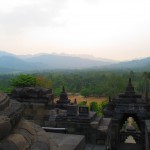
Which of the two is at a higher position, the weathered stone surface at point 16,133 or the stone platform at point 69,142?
the weathered stone surface at point 16,133

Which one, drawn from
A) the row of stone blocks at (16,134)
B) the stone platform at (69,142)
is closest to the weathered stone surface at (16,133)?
the row of stone blocks at (16,134)

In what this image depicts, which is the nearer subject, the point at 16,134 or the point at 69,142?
the point at 16,134

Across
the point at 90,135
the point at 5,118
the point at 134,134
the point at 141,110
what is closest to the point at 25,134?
the point at 5,118

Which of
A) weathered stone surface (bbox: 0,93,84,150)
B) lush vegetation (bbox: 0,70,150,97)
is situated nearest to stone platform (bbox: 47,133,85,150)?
weathered stone surface (bbox: 0,93,84,150)

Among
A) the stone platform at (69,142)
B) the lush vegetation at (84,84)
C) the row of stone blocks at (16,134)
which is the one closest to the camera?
the row of stone blocks at (16,134)

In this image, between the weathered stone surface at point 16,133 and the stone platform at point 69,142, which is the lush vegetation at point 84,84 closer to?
the stone platform at point 69,142

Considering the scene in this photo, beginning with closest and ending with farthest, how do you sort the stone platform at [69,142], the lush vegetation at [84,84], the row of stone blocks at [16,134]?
the row of stone blocks at [16,134]
the stone platform at [69,142]
the lush vegetation at [84,84]

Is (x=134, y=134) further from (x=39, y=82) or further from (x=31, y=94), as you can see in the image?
(x=39, y=82)

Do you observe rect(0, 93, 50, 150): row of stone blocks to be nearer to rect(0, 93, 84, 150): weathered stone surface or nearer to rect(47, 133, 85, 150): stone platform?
rect(0, 93, 84, 150): weathered stone surface

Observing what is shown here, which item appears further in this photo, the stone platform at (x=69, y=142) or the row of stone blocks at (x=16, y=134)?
the stone platform at (x=69, y=142)

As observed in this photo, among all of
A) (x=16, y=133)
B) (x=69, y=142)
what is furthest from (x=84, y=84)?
(x=16, y=133)

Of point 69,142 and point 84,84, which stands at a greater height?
point 69,142

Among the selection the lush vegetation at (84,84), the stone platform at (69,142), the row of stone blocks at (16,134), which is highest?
the row of stone blocks at (16,134)

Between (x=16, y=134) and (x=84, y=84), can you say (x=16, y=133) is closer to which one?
(x=16, y=134)
